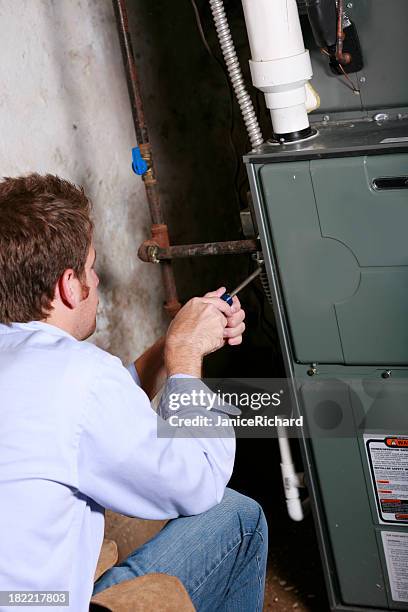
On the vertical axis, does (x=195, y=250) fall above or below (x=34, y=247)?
below

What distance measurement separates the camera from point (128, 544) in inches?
87.0

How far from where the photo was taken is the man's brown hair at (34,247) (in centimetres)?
129

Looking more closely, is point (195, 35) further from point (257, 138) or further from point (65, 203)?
point (65, 203)

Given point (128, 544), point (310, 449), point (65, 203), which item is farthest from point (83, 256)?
point (128, 544)

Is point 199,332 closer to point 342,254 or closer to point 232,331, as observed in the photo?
point 232,331

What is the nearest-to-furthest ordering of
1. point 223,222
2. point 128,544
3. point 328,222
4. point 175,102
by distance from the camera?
point 328,222 → point 128,544 → point 175,102 → point 223,222

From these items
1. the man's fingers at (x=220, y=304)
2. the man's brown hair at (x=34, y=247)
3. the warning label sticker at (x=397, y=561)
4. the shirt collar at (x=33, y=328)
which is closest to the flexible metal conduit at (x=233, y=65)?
the man's fingers at (x=220, y=304)

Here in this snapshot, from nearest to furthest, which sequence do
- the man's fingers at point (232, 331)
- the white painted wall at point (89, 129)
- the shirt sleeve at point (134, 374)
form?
the man's fingers at point (232, 331) < the shirt sleeve at point (134, 374) < the white painted wall at point (89, 129)

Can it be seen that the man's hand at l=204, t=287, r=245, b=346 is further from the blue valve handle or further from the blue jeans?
the blue valve handle

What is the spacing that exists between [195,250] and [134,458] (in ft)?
2.27

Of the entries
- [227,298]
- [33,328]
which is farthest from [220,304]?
[33,328]

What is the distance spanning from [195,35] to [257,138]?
1.05 m

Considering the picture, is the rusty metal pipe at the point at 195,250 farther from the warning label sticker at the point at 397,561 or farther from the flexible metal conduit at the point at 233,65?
the warning label sticker at the point at 397,561

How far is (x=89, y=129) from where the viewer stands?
2.12 m
